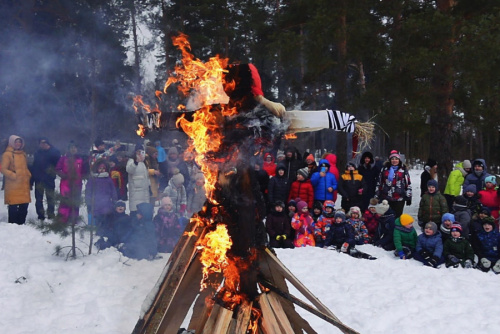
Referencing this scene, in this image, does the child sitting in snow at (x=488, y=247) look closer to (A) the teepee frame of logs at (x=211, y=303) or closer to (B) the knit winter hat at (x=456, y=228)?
(B) the knit winter hat at (x=456, y=228)

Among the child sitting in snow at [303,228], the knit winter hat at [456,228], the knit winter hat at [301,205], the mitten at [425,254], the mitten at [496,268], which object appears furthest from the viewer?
the knit winter hat at [301,205]

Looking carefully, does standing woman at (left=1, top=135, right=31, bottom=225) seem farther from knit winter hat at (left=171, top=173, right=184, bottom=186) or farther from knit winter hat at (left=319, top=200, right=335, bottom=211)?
knit winter hat at (left=319, top=200, right=335, bottom=211)

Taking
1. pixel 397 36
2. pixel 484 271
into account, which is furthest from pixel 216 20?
pixel 484 271

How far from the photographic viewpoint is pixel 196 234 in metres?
3.29

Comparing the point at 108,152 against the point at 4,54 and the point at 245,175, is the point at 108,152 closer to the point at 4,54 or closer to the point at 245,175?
the point at 4,54

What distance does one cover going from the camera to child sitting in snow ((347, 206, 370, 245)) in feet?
26.3

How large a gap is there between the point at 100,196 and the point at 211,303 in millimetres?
4983

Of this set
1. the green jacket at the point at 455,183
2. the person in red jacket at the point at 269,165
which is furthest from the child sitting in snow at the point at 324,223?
the green jacket at the point at 455,183

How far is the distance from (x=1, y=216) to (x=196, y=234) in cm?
785

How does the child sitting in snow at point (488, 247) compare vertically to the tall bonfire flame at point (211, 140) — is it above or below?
below

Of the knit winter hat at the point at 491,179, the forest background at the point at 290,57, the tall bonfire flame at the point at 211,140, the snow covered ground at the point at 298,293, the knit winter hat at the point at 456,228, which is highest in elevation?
the forest background at the point at 290,57

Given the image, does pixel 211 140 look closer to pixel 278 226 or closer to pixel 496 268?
pixel 278 226

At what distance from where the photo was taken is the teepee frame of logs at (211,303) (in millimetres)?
3029

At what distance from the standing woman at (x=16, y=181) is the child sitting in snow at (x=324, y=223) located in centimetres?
553
